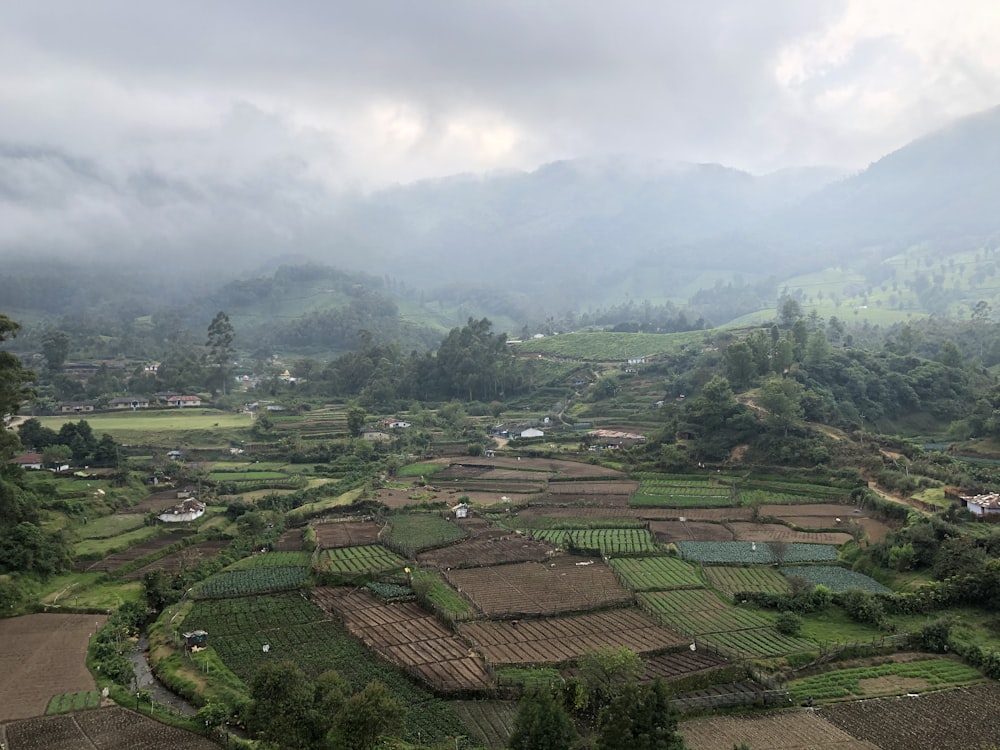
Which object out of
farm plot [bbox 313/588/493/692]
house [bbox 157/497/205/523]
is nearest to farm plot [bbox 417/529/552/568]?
farm plot [bbox 313/588/493/692]

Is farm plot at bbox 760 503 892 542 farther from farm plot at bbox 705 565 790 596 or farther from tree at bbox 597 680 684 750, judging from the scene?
tree at bbox 597 680 684 750

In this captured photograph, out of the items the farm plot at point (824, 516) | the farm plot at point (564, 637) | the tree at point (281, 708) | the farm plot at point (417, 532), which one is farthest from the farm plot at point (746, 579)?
the tree at point (281, 708)

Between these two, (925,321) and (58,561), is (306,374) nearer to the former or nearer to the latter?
(58,561)

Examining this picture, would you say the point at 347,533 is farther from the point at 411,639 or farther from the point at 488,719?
the point at 488,719

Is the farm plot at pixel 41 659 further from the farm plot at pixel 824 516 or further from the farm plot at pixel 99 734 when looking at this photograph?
the farm plot at pixel 824 516

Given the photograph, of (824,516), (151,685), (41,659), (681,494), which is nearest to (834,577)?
(824,516)
